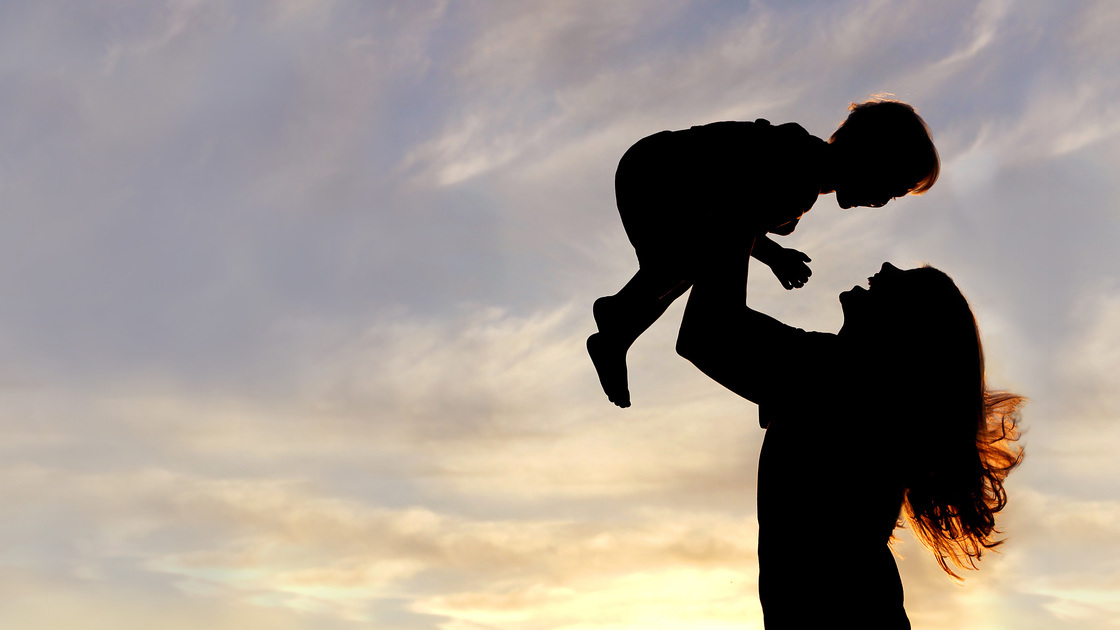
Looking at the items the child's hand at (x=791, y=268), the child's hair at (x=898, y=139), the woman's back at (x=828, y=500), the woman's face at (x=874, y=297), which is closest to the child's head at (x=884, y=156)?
the child's hair at (x=898, y=139)

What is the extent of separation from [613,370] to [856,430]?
917mm

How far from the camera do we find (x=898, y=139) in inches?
137

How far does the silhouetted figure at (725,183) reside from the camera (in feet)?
11.0

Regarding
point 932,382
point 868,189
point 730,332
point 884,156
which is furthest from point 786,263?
point 730,332

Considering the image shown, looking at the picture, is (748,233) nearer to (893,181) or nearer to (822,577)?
(893,181)

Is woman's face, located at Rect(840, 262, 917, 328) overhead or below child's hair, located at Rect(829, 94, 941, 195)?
below

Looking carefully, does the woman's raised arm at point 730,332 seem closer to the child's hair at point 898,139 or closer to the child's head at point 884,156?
the child's head at point 884,156

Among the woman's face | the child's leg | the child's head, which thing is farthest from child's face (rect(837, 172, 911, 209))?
the child's leg

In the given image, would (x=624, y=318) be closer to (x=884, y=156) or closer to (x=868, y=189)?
(x=868, y=189)

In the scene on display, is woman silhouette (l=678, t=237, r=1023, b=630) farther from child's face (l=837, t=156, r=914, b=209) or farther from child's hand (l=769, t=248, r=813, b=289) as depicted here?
child's hand (l=769, t=248, r=813, b=289)

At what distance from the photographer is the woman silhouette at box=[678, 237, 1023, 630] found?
3.06m

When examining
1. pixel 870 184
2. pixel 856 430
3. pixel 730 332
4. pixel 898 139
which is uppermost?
pixel 898 139

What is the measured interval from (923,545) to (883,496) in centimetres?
55

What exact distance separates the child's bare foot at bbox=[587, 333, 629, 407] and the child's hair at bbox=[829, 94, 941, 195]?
120 centimetres
